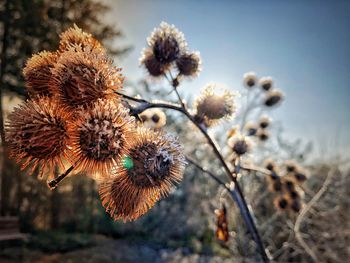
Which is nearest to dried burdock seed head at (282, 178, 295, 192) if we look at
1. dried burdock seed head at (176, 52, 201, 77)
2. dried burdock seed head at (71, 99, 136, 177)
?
dried burdock seed head at (176, 52, 201, 77)

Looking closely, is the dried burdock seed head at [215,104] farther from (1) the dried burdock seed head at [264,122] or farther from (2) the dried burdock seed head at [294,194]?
(1) the dried burdock seed head at [264,122]

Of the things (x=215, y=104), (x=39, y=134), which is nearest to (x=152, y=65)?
(x=215, y=104)

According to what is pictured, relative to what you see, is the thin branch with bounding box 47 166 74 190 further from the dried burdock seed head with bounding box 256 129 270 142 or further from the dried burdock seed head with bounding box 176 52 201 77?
Result: the dried burdock seed head with bounding box 256 129 270 142

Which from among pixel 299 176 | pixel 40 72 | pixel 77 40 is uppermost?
pixel 77 40

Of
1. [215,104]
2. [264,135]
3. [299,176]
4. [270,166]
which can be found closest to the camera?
[215,104]

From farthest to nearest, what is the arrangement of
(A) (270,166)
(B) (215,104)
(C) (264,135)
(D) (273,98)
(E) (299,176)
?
(D) (273,98), (C) (264,135), (E) (299,176), (A) (270,166), (B) (215,104)

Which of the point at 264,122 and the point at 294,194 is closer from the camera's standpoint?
the point at 294,194

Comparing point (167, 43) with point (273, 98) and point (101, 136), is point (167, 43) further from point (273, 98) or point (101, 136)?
point (273, 98)

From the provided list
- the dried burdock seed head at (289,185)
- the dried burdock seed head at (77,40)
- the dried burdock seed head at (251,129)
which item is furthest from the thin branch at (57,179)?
the dried burdock seed head at (289,185)
